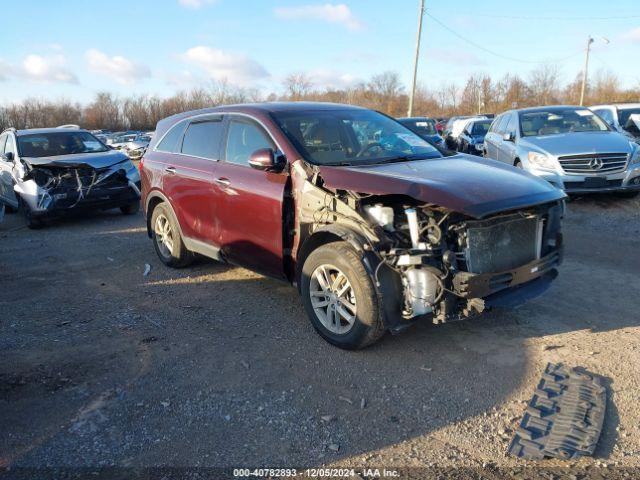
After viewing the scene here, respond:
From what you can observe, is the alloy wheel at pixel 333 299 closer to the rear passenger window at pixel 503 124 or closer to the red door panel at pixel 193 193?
the red door panel at pixel 193 193

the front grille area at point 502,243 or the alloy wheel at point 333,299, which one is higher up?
the front grille area at point 502,243

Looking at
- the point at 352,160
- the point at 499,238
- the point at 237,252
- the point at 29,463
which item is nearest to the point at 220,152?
the point at 237,252

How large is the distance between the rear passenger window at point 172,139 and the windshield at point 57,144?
4890mm

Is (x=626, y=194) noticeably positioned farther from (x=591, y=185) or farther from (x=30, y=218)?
(x=30, y=218)

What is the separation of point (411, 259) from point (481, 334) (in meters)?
1.18

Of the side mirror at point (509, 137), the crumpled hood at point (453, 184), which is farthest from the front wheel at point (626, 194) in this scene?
the crumpled hood at point (453, 184)

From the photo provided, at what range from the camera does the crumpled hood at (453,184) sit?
12.0 ft

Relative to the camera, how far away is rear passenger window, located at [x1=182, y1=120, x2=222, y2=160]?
18.5ft

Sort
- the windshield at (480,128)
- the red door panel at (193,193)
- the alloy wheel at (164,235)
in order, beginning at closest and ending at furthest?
the red door panel at (193,193)
the alloy wheel at (164,235)
the windshield at (480,128)

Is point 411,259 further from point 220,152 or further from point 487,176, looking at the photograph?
point 220,152

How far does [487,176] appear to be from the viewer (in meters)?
4.21

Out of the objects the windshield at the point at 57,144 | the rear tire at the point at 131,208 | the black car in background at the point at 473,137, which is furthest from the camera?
the black car in background at the point at 473,137

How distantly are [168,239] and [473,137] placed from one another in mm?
13851

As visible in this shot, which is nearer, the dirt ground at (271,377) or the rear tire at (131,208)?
the dirt ground at (271,377)
